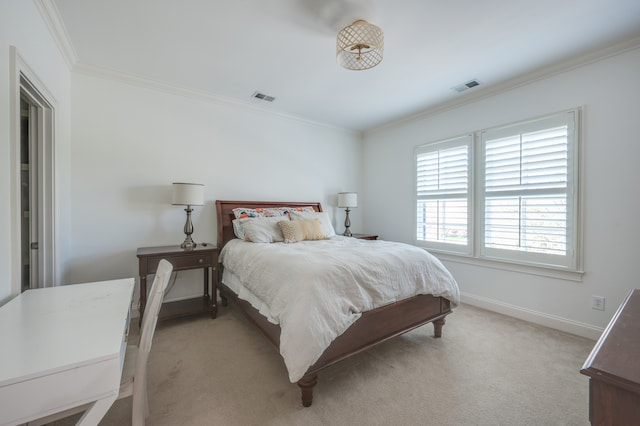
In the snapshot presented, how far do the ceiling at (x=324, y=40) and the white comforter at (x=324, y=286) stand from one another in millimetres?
1838

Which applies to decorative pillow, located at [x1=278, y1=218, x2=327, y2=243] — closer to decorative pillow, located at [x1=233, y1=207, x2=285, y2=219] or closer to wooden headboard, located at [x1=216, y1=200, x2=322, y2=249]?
decorative pillow, located at [x1=233, y1=207, x2=285, y2=219]

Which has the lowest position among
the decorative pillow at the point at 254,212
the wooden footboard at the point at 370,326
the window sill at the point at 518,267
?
the wooden footboard at the point at 370,326

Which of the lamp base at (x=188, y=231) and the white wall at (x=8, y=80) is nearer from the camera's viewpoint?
the white wall at (x=8, y=80)

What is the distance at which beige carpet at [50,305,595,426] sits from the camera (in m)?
1.53

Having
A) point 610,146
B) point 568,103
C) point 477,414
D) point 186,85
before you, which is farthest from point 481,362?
point 186,85

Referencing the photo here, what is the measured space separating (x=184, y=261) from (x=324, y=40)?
99.2 inches

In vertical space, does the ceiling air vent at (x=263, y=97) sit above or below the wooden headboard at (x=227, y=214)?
above

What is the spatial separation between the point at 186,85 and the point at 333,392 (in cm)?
345

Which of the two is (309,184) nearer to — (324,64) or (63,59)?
(324,64)

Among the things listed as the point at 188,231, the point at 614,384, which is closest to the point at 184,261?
the point at 188,231

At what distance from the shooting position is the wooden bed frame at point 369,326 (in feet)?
5.44

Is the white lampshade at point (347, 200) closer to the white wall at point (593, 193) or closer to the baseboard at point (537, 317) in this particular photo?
the white wall at point (593, 193)

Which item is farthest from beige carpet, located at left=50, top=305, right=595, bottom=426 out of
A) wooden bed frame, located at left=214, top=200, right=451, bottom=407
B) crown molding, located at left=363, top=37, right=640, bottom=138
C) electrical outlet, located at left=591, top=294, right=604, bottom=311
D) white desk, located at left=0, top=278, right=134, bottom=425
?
crown molding, located at left=363, top=37, right=640, bottom=138

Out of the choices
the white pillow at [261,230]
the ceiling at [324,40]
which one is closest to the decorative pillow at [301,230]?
the white pillow at [261,230]
